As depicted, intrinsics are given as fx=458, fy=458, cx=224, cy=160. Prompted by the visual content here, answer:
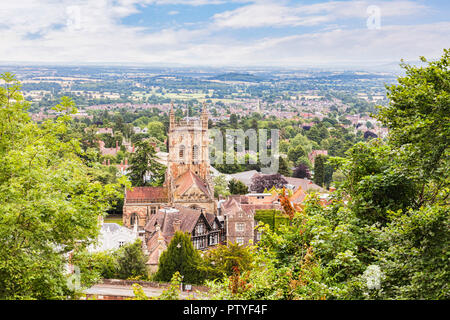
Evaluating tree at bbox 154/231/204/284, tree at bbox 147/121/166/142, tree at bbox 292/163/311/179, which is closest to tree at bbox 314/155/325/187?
tree at bbox 292/163/311/179

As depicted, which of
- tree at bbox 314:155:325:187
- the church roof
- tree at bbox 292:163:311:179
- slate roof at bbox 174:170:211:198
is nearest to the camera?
slate roof at bbox 174:170:211:198

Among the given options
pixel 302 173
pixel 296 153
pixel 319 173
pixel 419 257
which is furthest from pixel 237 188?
pixel 419 257

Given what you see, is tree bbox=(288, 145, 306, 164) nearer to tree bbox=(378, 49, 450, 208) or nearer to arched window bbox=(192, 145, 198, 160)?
arched window bbox=(192, 145, 198, 160)

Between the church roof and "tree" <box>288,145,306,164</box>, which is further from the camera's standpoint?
"tree" <box>288,145,306,164</box>

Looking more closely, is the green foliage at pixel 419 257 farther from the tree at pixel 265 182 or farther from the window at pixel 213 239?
the tree at pixel 265 182

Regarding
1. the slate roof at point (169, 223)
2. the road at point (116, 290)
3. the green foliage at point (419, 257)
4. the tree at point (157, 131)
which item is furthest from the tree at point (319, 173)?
the green foliage at point (419, 257)

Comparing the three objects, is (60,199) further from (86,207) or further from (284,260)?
(284,260)

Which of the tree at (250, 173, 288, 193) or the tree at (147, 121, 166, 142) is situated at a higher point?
the tree at (147, 121, 166, 142)
